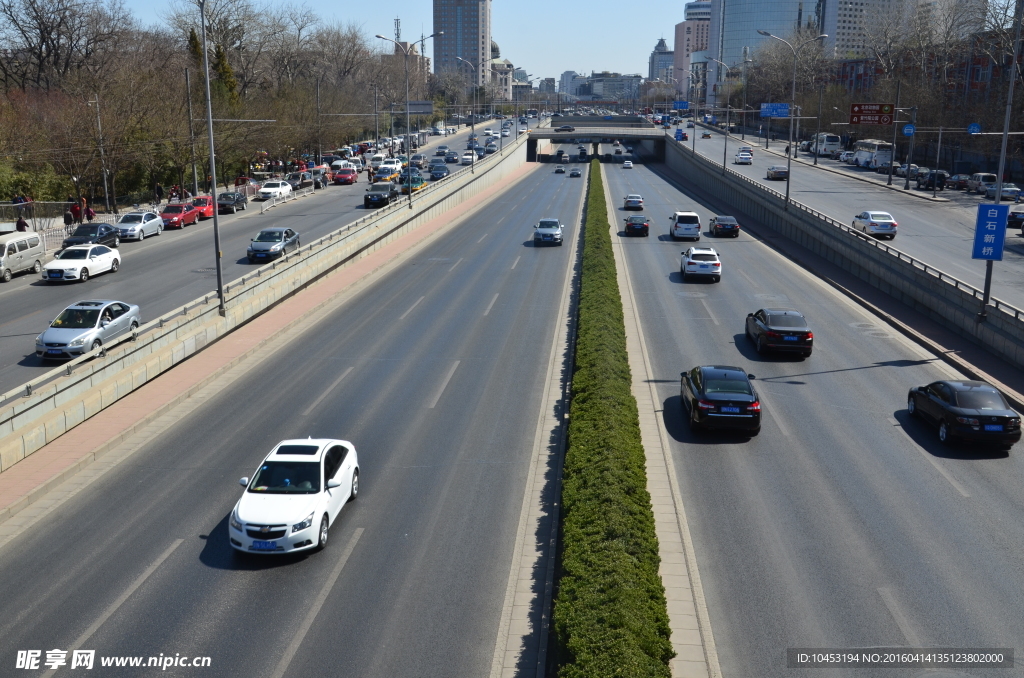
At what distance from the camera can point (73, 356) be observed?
24906 mm

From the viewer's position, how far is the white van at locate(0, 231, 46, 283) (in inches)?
1481

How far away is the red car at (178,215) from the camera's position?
54312 millimetres

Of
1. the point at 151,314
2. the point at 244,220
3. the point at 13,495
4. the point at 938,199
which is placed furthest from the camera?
the point at 938,199

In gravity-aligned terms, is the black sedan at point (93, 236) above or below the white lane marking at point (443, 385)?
above

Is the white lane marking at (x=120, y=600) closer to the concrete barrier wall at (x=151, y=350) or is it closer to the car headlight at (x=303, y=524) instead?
the car headlight at (x=303, y=524)

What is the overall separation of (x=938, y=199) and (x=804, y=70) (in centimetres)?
8316

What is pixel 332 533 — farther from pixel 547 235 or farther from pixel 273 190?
pixel 273 190

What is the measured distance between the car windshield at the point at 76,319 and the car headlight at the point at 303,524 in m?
15.2

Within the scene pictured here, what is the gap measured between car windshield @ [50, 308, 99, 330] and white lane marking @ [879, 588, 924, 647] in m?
22.3

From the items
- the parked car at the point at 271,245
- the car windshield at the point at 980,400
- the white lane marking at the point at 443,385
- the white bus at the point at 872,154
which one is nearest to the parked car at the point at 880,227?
the car windshield at the point at 980,400

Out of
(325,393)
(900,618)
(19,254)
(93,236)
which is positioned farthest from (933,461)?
(93,236)

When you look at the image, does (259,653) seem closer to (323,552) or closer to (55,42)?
(323,552)

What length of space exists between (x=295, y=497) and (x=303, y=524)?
740 mm

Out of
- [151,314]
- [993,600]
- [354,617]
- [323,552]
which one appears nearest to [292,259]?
[151,314]
